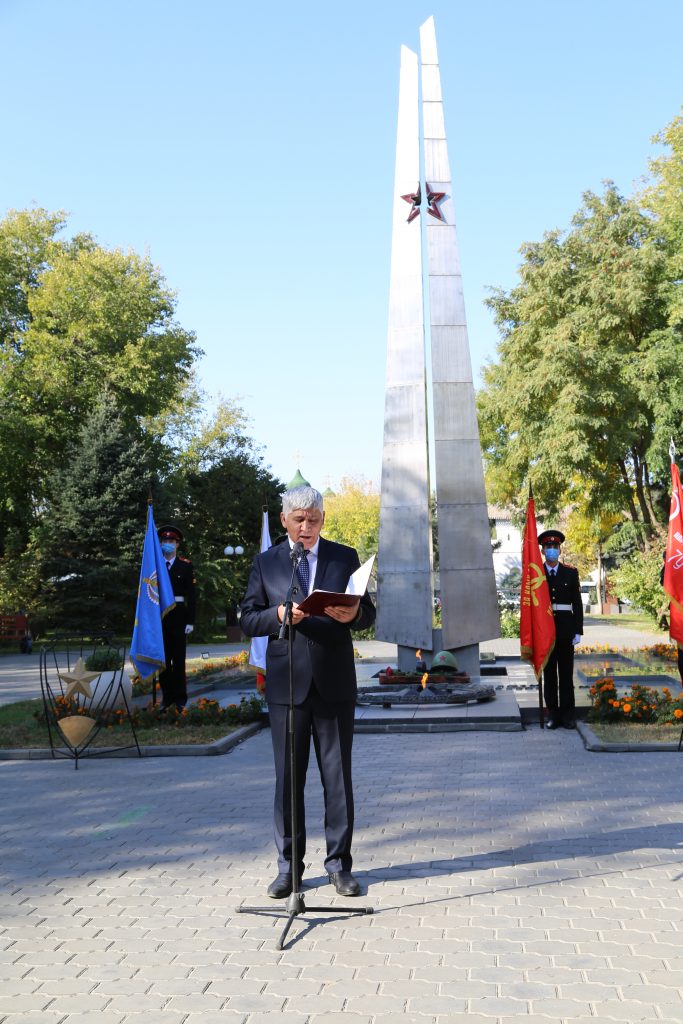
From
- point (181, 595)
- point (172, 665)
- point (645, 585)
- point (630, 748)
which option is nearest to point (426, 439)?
point (181, 595)

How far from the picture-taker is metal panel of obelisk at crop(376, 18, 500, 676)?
15055 millimetres

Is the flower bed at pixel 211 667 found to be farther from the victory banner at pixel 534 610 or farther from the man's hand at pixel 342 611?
the man's hand at pixel 342 611

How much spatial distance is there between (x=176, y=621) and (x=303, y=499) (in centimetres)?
772

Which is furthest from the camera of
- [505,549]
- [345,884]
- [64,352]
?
[505,549]

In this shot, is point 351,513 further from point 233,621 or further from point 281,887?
point 281,887

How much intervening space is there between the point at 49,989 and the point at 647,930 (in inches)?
103

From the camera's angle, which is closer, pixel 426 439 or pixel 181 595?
pixel 181 595

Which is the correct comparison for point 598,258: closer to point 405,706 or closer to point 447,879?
point 405,706

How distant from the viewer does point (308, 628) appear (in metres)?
5.36

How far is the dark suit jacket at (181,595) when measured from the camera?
1268cm

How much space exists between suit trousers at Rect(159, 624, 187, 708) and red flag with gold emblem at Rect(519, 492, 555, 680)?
417cm

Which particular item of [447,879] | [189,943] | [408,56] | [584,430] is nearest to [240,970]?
[189,943]

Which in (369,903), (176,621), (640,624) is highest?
(640,624)

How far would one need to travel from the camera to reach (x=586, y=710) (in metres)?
12.0
